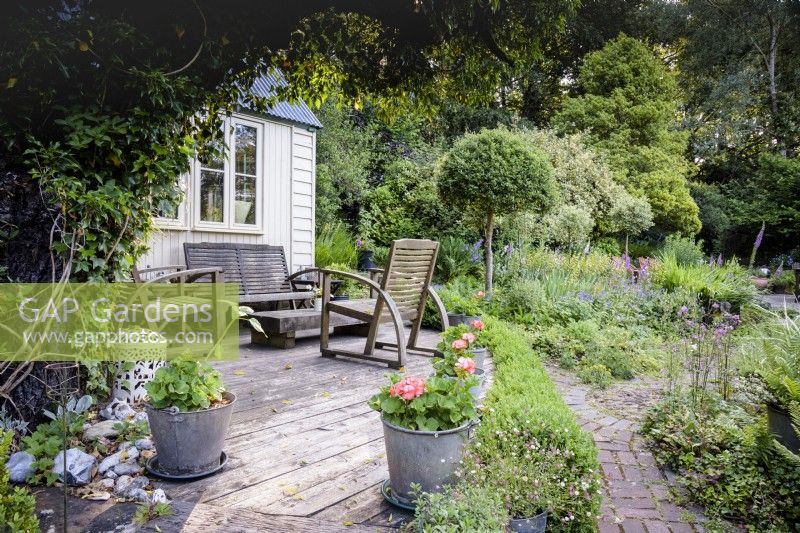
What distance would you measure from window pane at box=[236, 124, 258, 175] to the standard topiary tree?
2.61 m

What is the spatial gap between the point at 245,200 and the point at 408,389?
4.81m

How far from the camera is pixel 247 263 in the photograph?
591cm

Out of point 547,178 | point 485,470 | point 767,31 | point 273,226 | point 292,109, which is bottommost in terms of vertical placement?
point 485,470

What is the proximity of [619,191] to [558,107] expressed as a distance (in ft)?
21.7

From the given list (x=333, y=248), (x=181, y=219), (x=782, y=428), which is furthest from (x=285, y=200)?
(x=782, y=428)

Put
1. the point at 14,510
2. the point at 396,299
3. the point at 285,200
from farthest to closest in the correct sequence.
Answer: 1. the point at 285,200
2. the point at 396,299
3. the point at 14,510

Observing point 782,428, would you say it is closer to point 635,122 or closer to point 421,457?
point 421,457

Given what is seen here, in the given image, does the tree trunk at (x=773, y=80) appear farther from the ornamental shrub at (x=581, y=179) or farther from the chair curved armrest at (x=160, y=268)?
the chair curved armrest at (x=160, y=268)

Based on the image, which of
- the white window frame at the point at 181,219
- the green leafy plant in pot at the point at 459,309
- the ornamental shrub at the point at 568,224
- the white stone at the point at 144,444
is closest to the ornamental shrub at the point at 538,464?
the white stone at the point at 144,444

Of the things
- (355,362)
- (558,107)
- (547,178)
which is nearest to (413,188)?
(547,178)

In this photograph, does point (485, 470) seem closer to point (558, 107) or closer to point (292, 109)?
point (292, 109)

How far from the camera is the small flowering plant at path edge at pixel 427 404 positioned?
2.06 meters

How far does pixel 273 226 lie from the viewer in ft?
21.7

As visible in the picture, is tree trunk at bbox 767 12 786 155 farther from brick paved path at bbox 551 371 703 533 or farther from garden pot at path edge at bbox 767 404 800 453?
garden pot at path edge at bbox 767 404 800 453
